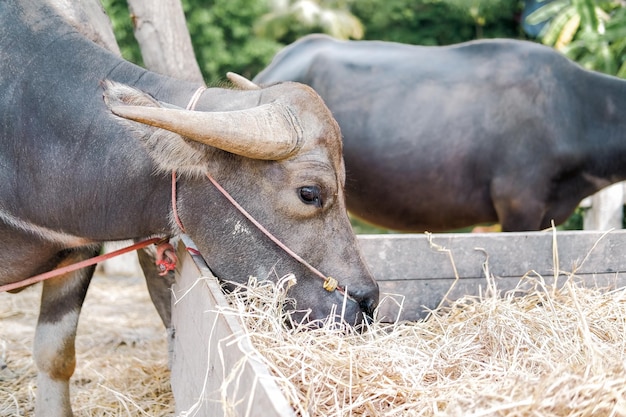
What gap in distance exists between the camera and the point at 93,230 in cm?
289

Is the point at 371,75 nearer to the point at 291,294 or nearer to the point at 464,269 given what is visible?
the point at 464,269

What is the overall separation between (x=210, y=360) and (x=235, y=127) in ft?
2.45

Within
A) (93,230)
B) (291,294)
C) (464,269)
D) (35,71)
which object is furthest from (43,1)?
(464,269)

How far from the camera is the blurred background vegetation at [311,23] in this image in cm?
1467

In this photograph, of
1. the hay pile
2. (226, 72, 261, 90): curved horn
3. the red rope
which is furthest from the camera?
(226, 72, 261, 90): curved horn

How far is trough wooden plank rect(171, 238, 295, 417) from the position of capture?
68.2 inches

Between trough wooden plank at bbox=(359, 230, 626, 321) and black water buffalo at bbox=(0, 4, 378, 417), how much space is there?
2.24 feet

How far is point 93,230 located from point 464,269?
1623 mm

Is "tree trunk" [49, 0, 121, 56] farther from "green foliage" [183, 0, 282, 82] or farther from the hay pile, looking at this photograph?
"green foliage" [183, 0, 282, 82]

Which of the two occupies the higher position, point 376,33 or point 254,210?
point 254,210

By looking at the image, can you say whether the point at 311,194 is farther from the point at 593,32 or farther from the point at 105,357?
the point at 593,32

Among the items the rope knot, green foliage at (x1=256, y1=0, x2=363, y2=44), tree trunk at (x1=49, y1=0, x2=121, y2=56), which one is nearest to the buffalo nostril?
the rope knot

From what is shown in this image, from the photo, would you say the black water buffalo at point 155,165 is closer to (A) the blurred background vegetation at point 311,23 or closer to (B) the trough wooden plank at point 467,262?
(B) the trough wooden plank at point 467,262

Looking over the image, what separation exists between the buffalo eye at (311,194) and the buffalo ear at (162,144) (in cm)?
35
